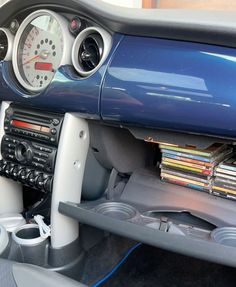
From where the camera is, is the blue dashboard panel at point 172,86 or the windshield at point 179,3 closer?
the blue dashboard panel at point 172,86

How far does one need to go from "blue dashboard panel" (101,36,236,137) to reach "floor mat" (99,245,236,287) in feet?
1.85

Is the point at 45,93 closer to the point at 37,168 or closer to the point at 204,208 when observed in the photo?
the point at 37,168

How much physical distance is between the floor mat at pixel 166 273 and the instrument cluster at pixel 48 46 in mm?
636

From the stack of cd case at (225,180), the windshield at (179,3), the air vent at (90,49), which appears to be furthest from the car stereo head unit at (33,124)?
the windshield at (179,3)

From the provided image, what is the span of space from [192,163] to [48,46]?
19.0 inches

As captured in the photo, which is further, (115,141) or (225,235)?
(115,141)

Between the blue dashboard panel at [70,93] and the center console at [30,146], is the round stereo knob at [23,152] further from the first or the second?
the blue dashboard panel at [70,93]

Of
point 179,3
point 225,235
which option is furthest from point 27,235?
point 179,3

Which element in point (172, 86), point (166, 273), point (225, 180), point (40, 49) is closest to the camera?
point (172, 86)

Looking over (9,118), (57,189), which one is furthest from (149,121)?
(9,118)

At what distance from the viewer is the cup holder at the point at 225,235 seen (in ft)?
2.21

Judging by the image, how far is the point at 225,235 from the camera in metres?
0.70

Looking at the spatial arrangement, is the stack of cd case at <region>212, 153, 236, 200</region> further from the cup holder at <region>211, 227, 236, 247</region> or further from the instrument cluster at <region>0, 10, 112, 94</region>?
the instrument cluster at <region>0, 10, 112, 94</region>

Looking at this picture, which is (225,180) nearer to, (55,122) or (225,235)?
(225,235)
